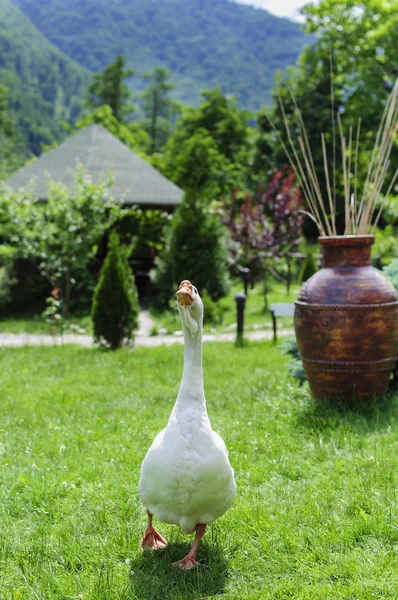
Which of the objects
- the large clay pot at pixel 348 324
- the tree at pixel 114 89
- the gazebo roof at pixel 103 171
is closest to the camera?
the large clay pot at pixel 348 324

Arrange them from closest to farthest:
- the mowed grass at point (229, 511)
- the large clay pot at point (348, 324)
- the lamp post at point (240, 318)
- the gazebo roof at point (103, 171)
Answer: the mowed grass at point (229, 511) < the large clay pot at point (348, 324) < the lamp post at point (240, 318) < the gazebo roof at point (103, 171)

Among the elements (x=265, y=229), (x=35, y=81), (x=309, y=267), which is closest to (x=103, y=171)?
(x=265, y=229)

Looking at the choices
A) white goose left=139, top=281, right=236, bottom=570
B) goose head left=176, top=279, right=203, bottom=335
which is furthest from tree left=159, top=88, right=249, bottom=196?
white goose left=139, top=281, right=236, bottom=570

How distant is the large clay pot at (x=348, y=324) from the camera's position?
17.5 ft

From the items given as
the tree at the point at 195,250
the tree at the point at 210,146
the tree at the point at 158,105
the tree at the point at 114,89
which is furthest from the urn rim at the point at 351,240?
the tree at the point at 158,105

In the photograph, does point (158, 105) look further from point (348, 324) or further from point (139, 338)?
point (348, 324)

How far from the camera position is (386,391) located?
230 inches

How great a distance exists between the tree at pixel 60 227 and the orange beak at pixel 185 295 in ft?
33.4

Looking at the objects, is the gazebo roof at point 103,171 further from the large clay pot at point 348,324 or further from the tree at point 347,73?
the large clay pot at point 348,324

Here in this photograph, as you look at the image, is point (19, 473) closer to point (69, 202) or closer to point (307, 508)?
point (307, 508)

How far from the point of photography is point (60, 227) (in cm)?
1316

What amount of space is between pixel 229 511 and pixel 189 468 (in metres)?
0.86

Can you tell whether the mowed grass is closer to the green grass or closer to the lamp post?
the lamp post

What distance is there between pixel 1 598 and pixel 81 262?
11.0m
